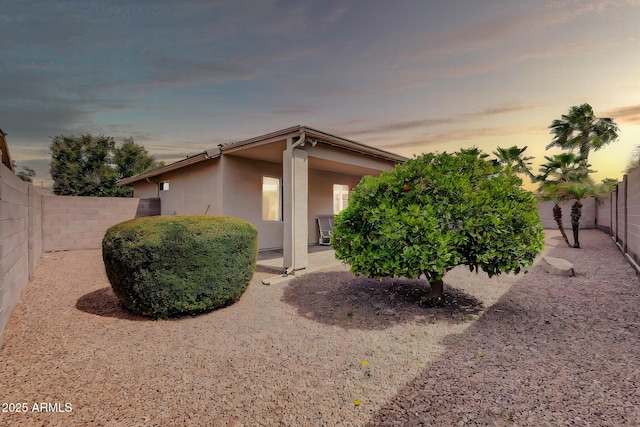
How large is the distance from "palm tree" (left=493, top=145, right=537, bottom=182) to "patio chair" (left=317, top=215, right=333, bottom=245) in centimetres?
A: 1557

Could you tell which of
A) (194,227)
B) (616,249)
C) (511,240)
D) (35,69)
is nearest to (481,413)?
(511,240)

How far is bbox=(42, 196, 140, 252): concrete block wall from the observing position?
930 centimetres

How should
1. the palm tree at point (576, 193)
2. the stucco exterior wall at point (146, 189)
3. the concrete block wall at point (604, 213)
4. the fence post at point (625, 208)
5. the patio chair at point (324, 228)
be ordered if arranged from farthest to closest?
the concrete block wall at point (604, 213) → the stucco exterior wall at point (146, 189) → the patio chair at point (324, 228) → the palm tree at point (576, 193) → the fence post at point (625, 208)

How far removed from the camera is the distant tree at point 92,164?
2178 centimetres

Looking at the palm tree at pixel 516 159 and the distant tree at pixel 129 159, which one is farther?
the distant tree at pixel 129 159

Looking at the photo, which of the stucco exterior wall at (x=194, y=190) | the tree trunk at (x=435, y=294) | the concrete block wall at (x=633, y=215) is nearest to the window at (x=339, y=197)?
the stucco exterior wall at (x=194, y=190)

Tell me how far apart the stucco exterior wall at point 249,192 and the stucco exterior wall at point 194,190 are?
0.29 metres

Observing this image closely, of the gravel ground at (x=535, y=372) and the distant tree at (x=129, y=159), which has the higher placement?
the distant tree at (x=129, y=159)

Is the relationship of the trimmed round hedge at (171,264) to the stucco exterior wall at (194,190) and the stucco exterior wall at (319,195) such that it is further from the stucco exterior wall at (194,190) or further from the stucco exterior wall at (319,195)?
the stucco exterior wall at (319,195)

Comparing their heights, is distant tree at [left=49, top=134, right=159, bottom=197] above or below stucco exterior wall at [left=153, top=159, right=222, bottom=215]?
above

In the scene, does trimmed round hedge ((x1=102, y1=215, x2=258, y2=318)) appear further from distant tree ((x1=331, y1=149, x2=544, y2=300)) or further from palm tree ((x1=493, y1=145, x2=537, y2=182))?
palm tree ((x1=493, y1=145, x2=537, y2=182))

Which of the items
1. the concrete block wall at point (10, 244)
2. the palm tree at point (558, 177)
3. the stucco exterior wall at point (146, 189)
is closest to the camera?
the concrete block wall at point (10, 244)

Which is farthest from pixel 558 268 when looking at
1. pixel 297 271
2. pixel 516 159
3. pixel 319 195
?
pixel 516 159

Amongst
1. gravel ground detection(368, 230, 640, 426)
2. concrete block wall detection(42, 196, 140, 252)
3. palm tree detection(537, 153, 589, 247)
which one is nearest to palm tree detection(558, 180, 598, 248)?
palm tree detection(537, 153, 589, 247)
